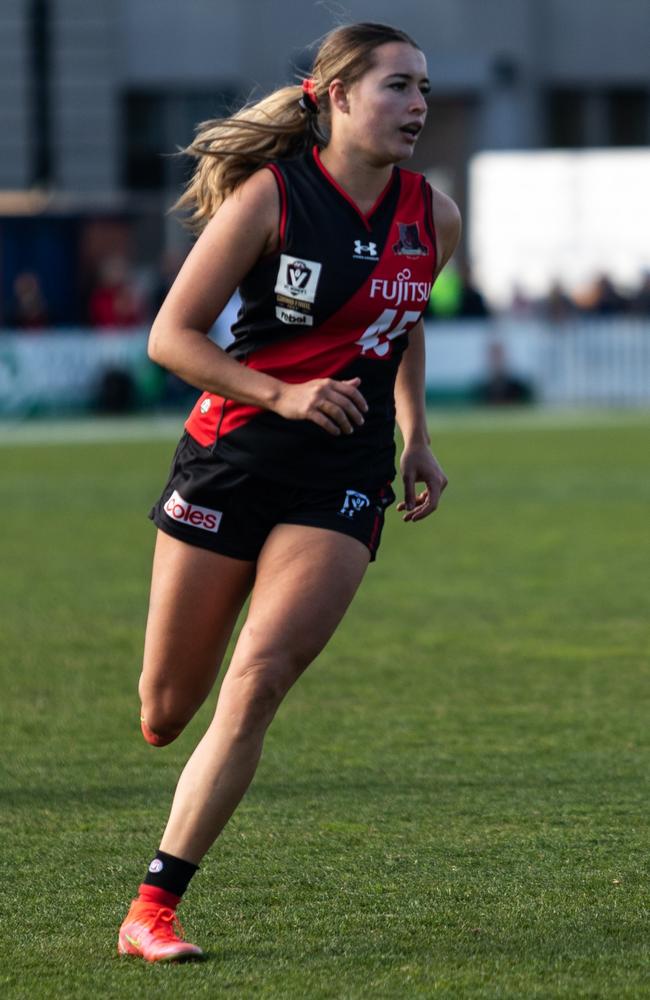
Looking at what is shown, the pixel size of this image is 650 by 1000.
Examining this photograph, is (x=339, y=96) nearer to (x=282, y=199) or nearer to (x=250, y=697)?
(x=282, y=199)

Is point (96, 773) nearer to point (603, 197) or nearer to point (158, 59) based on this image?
point (603, 197)

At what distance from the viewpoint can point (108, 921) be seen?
4859 mm

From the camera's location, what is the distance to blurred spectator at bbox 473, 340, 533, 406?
85.9 feet

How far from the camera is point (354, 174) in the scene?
4730 mm

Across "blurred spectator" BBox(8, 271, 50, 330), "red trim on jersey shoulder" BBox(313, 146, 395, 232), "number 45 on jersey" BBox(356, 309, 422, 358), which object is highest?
"red trim on jersey shoulder" BBox(313, 146, 395, 232)

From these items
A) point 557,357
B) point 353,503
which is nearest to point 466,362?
point 557,357

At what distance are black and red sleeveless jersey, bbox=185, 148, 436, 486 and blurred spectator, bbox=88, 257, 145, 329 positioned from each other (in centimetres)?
2166

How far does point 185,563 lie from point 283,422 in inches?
16.3

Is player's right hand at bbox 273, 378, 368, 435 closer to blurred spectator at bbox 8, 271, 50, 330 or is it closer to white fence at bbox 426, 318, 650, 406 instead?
white fence at bbox 426, 318, 650, 406

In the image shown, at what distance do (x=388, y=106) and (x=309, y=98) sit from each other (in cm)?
25

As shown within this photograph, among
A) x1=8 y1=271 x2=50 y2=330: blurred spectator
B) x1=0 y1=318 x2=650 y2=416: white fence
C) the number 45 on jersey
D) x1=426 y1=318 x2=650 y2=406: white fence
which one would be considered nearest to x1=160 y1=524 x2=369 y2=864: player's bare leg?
the number 45 on jersey

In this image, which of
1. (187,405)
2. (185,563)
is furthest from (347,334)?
(187,405)

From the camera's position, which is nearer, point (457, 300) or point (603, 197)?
point (457, 300)

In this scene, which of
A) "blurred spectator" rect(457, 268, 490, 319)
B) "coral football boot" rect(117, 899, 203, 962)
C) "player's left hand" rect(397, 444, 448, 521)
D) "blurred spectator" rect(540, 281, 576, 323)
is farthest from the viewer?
"blurred spectator" rect(540, 281, 576, 323)
